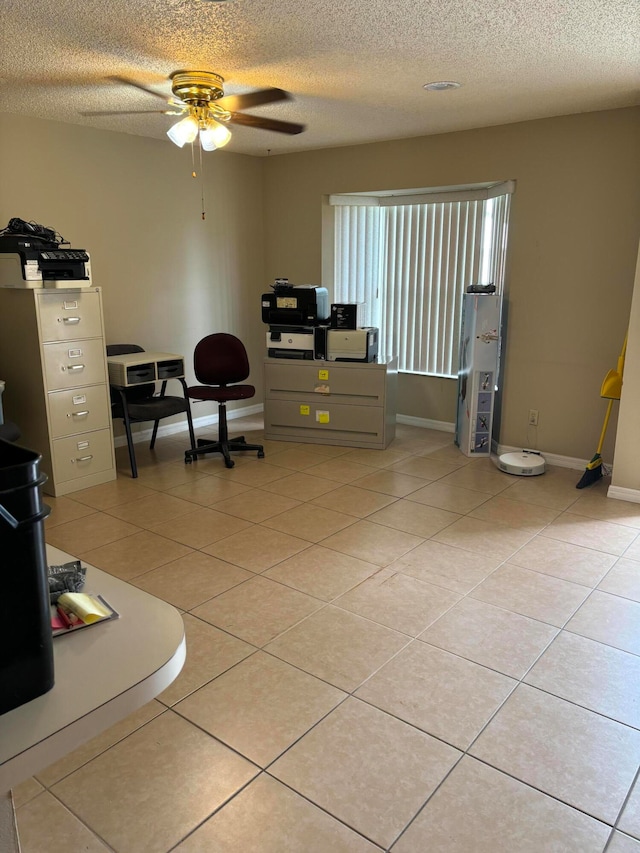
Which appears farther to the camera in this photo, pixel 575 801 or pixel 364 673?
pixel 364 673

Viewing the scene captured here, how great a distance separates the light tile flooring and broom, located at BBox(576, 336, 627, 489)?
0.55ft

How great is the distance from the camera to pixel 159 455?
5.10 metres

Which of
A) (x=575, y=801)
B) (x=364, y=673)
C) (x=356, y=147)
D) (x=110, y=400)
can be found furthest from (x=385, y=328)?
(x=575, y=801)

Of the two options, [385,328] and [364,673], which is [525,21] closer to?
[364,673]

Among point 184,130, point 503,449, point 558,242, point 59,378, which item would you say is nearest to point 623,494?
point 503,449

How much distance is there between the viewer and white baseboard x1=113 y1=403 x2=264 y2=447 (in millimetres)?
5381

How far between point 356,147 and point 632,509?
3.64 m

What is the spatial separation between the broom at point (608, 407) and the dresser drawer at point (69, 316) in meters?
3.37

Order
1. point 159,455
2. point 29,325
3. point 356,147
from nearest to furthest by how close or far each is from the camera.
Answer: point 29,325
point 159,455
point 356,147

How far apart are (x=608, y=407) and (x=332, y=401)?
2.05 m

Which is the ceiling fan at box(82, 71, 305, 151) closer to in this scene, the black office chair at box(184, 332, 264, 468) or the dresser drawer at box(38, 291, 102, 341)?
the dresser drawer at box(38, 291, 102, 341)

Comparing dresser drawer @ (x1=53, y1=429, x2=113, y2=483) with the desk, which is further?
dresser drawer @ (x1=53, y1=429, x2=113, y2=483)

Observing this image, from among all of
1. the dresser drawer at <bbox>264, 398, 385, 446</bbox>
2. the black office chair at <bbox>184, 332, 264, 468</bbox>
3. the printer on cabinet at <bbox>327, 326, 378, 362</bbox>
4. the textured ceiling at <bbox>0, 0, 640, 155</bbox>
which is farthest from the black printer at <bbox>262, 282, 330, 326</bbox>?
the textured ceiling at <bbox>0, 0, 640, 155</bbox>

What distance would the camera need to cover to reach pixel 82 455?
14.0ft
